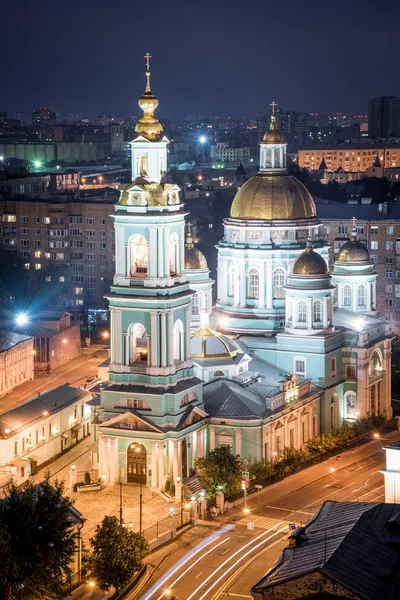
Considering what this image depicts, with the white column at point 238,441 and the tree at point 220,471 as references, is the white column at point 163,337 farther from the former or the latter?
the white column at point 238,441

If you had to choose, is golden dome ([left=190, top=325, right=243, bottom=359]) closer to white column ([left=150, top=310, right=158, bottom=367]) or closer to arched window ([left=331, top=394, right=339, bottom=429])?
white column ([left=150, top=310, right=158, bottom=367])

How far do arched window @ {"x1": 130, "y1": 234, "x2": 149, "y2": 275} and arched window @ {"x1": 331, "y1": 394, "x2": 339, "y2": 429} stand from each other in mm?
14331

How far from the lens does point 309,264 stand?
232ft

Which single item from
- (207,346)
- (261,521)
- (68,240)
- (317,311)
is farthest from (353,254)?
(68,240)

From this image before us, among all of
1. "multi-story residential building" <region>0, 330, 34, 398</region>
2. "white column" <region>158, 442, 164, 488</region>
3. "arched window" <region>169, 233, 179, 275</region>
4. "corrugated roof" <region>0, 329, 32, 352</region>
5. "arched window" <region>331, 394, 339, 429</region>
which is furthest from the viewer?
"corrugated roof" <region>0, 329, 32, 352</region>

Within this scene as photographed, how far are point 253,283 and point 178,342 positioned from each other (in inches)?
506

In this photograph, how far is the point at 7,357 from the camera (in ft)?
265

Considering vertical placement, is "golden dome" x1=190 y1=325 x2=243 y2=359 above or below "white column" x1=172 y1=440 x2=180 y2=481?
above

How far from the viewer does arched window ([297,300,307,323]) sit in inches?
2785

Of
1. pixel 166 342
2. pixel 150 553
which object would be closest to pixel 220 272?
pixel 166 342

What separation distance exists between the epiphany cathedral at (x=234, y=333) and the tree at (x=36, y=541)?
1324 cm

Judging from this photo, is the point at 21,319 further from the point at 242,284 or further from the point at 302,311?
the point at 302,311

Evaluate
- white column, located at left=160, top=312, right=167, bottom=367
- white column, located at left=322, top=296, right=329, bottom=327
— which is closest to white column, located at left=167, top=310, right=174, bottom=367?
white column, located at left=160, top=312, right=167, bottom=367

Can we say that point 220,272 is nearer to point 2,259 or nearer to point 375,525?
point 375,525
